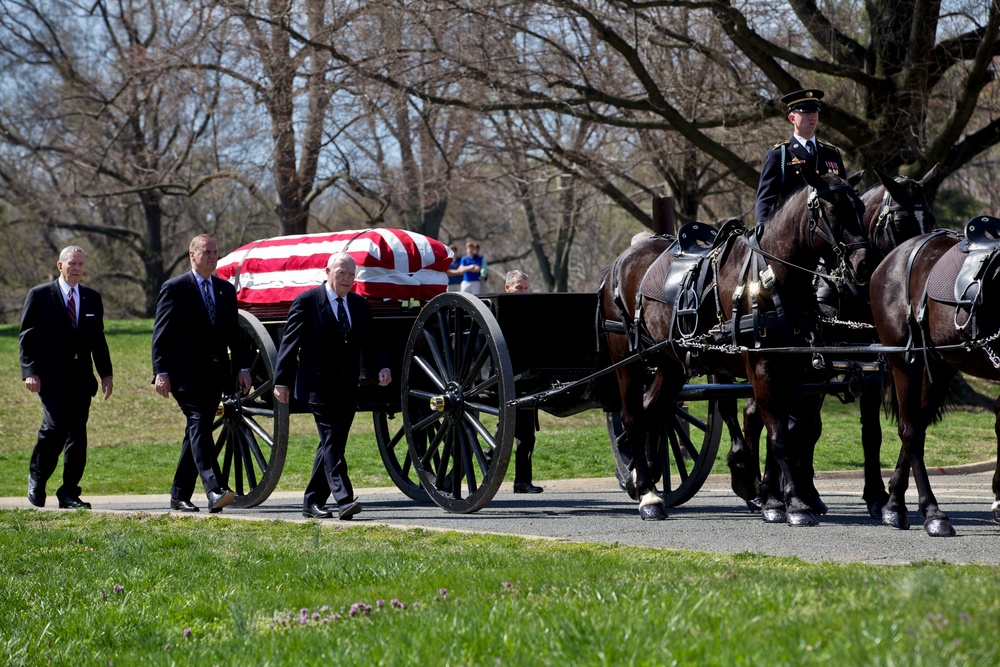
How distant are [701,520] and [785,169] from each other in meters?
2.50

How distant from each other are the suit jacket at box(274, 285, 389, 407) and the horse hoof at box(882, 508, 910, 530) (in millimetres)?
3877

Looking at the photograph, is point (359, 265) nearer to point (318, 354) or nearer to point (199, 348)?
point (318, 354)

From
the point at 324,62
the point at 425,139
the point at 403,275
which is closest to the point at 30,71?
the point at 425,139

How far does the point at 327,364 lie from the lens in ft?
31.7

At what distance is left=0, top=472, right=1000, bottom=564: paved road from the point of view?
728 cm

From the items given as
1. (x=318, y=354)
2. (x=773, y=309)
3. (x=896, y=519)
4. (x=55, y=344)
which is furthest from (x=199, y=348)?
(x=896, y=519)

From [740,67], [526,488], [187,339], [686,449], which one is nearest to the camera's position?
[187,339]

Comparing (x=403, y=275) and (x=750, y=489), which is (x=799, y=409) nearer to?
(x=750, y=489)

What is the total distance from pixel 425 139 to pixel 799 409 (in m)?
15.5

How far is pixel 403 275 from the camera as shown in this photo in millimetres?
11039

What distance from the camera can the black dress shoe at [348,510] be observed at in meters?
9.36

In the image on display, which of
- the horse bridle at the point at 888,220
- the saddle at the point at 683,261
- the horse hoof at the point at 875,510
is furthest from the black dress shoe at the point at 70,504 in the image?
the horse bridle at the point at 888,220

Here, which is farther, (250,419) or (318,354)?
(250,419)

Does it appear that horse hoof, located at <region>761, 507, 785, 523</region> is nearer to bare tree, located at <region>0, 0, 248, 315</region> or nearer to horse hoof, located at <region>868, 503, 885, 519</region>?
horse hoof, located at <region>868, 503, 885, 519</region>
